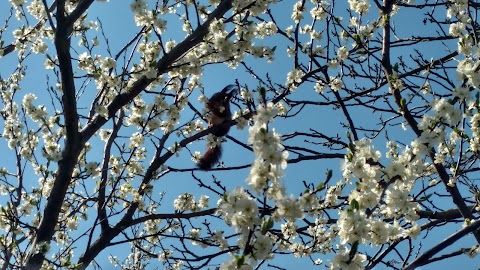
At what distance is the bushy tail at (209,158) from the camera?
574 cm

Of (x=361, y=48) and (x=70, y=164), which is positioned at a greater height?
(x=361, y=48)

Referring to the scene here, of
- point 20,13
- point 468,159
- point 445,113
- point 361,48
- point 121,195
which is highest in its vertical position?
point 20,13

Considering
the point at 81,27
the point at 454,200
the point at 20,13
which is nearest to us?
the point at 454,200

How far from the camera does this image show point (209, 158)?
5.84m

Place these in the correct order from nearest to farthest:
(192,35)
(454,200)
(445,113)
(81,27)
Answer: (445,113) < (454,200) < (192,35) < (81,27)

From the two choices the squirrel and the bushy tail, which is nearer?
the squirrel

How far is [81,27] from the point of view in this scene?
5.20 meters

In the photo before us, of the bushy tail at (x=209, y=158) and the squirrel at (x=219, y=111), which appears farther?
the bushy tail at (x=209, y=158)

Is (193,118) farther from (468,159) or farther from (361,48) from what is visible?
(468,159)

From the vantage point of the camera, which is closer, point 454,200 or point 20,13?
point 454,200

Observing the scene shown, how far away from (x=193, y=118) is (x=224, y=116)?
370 millimetres

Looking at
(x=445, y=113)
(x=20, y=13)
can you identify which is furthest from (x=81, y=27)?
(x=445, y=113)

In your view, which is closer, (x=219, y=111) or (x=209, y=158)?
(x=219, y=111)

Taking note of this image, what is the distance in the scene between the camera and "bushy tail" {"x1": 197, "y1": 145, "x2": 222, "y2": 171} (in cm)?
574
